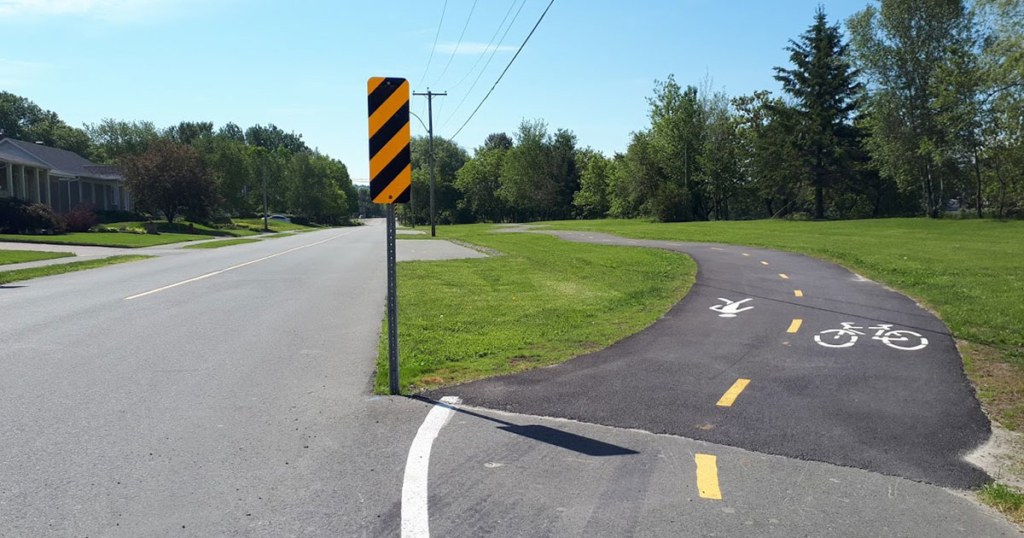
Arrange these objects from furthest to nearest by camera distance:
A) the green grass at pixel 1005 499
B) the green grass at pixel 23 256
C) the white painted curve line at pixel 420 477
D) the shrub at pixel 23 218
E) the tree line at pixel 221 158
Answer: the tree line at pixel 221 158 → the shrub at pixel 23 218 → the green grass at pixel 23 256 → the green grass at pixel 1005 499 → the white painted curve line at pixel 420 477

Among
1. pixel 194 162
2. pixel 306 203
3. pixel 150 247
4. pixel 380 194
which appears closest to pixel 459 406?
pixel 380 194

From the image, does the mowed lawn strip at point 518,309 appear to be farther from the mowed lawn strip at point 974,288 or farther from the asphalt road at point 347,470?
the mowed lawn strip at point 974,288

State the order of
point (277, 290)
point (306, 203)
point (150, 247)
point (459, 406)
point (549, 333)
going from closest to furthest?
point (459, 406), point (549, 333), point (277, 290), point (150, 247), point (306, 203)

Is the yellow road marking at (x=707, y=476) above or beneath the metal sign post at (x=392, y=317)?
beneath

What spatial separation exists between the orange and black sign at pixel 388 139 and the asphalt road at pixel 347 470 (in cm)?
194

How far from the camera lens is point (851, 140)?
194 ft

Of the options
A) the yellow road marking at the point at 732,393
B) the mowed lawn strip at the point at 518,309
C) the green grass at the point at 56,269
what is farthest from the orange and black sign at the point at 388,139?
the green grass at the point at 56,269

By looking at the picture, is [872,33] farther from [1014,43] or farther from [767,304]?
[767,304]

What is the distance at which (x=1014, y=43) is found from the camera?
2150 cm

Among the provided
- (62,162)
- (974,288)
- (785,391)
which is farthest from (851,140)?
(62,162)

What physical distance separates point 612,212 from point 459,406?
7271 cm

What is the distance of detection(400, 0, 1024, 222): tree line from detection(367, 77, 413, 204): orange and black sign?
19.4 m

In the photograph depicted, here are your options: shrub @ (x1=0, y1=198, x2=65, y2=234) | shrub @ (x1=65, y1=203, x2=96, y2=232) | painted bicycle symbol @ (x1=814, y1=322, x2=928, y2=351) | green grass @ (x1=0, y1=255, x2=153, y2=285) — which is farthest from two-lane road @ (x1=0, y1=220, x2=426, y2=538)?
shrub @ (x1=65, y1=203, x2=96, y2=232)

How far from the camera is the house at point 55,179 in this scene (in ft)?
167
